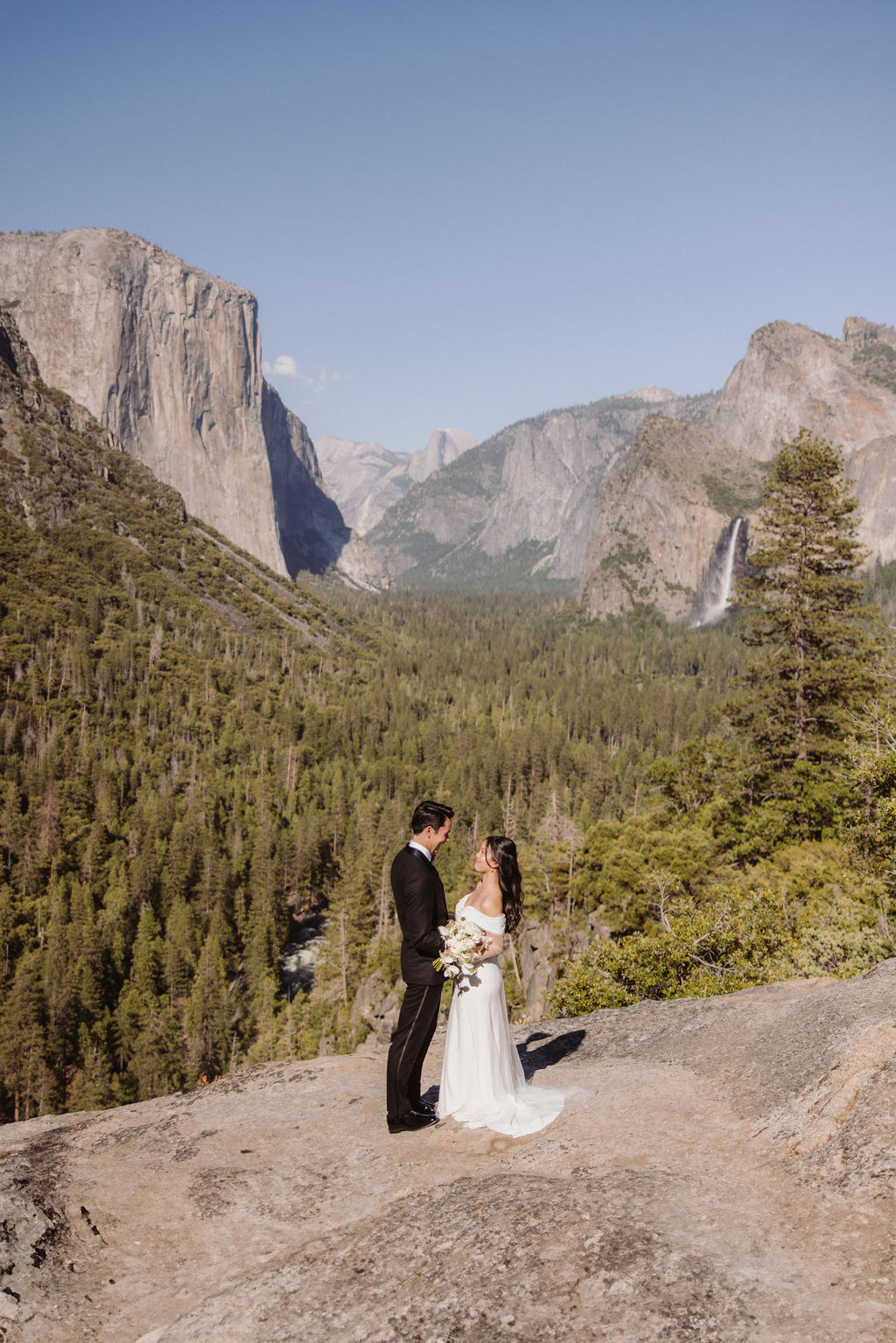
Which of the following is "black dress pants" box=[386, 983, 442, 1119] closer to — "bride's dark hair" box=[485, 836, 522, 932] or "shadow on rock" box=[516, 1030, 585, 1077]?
"bride's dark hair" box=[485, 836, 522, 932]

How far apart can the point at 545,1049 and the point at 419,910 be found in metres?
5.24

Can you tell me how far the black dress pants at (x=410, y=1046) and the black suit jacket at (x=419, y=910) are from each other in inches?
7.6

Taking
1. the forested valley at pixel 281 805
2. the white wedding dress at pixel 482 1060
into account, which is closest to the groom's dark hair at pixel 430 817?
the white wedding dress at pixel 482 1060

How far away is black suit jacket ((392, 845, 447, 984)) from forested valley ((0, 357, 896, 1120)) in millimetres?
11988

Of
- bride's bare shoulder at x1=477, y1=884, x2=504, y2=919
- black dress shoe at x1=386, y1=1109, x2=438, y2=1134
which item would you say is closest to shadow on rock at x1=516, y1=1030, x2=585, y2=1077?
black dress shoe at x1=386, y1=1109, x2=438, y2=1134

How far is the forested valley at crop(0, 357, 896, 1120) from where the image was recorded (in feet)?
78.5

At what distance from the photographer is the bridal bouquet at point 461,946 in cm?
848

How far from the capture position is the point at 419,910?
8570 millimetres

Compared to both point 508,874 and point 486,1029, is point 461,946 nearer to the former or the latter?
point 508,874

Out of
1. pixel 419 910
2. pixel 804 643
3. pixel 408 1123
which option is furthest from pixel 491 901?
pixel 804 643

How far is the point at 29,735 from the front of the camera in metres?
92.8

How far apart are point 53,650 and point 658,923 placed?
10692cm

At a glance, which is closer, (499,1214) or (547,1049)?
(499,1214)

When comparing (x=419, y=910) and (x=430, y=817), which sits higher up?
(x=430, y=817)
